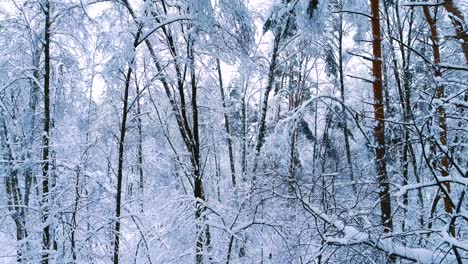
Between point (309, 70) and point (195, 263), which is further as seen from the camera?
point (309, 70)

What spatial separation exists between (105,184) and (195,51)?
2700 mm

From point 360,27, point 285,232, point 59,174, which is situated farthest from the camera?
point 360,27

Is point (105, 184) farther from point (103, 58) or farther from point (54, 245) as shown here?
point (103, 58)

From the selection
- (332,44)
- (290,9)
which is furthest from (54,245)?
(332,44)

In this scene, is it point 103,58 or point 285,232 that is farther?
point 103,58

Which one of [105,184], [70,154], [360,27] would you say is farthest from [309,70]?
[105,184]

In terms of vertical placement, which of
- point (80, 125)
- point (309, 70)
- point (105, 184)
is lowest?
point (105, 184)

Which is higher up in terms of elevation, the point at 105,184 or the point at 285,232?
the point at 105,184

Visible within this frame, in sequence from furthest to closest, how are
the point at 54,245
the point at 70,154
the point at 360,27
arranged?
the point at 70,154 → the point at 360,27 → the point at 54,245

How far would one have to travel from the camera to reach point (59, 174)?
6281 mm

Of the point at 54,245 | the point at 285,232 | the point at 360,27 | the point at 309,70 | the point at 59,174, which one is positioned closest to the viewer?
the point at 285,232

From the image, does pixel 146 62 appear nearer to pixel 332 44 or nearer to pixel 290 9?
pixel 290 9

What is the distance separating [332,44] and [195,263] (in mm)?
11594

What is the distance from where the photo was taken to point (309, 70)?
48.3ft
